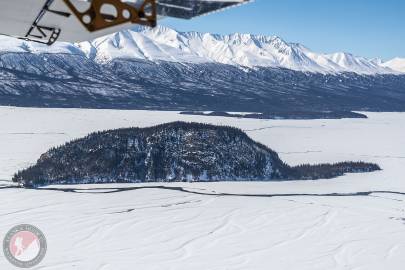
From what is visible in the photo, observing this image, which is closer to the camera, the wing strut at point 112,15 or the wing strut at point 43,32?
the wing strut at point 112,15

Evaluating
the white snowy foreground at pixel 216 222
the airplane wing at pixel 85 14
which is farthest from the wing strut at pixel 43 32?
the white snowy foreground at pixel 216 222

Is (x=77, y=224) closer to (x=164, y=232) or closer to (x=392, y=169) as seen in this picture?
(x=164, y=232)

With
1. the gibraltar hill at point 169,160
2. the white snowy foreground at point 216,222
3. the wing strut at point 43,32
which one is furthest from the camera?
the gibraltar hill at point 169,160

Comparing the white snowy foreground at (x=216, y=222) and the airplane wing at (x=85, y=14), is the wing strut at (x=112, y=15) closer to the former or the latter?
the airplane wing at (x=85, y=14)

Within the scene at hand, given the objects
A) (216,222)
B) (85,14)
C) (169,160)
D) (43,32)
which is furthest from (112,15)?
(169,160)

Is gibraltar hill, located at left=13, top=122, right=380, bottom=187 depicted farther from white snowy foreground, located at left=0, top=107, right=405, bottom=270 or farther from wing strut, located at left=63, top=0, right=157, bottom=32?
wing strut, located at left=63, top=0, right=157, bottom=32

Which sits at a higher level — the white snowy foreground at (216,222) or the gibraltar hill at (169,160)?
the gibraltar hill at (169,160)

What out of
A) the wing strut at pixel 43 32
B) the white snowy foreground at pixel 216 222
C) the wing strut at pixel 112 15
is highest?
the wing strut at pixel 43 32
